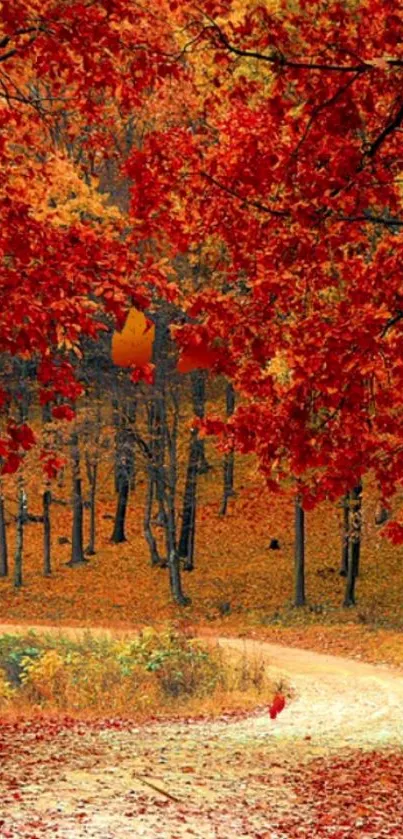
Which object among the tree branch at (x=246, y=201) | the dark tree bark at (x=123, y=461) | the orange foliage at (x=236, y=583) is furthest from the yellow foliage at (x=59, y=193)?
the dark tree bark at (x=123, y=461)

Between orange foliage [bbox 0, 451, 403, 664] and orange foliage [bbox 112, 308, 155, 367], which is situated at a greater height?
orange foliage [bbox 112, 308, 155, 367]

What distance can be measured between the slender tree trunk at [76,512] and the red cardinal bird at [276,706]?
66.2 feet

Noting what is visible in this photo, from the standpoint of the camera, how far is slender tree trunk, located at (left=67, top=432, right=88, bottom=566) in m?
36.4

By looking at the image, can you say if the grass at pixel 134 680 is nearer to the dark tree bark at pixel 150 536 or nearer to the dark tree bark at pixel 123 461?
the dark tree bark at pixel 123 461

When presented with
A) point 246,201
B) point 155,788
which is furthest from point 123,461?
point 246,201

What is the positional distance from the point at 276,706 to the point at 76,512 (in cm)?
2219

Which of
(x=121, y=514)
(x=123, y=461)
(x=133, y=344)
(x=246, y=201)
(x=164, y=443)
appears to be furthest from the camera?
(x=121, y=514)

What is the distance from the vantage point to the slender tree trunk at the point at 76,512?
3641 centimetres

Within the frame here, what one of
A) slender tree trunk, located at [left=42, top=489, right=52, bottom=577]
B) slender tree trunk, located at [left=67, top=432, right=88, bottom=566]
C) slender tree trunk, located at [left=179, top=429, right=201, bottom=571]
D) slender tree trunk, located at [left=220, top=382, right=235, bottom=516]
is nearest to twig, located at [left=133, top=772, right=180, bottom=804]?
slender tree trunk, located at [left=179, top=429, right=201, bottom=571]

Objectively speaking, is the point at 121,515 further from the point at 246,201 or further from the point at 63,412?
the point at 246,201

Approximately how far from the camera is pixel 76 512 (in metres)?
37.5

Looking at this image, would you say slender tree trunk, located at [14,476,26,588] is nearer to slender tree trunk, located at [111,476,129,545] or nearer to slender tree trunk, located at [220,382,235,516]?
slender tree trunk, located at [111,476,129,545]

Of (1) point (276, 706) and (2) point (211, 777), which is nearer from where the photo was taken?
(2) point (211, 777)

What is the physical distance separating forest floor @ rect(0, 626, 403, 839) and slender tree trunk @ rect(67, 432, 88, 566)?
810 inches
